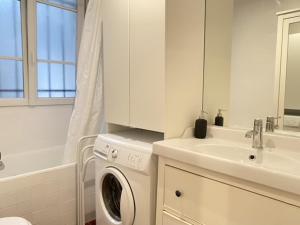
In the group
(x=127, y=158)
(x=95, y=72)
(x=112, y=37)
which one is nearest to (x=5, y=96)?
(x=95, y=72)

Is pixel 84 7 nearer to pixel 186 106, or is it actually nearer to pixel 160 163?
pixel 186 106

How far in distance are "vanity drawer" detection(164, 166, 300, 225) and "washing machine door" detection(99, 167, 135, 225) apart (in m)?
0.27

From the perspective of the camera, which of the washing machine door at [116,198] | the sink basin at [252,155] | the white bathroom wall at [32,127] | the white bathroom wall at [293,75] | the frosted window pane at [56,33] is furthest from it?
the frosted window pane at [56,33]

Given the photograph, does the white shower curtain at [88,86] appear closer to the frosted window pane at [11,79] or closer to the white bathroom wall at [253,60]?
the frosted window pane at [11,79]

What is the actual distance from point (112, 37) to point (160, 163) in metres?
1.04

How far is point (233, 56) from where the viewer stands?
160 centimetres

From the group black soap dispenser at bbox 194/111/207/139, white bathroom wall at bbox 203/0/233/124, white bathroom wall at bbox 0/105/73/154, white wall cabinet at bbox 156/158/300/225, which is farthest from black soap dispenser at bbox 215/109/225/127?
white bathroom wall at bbox 0/105/73/154

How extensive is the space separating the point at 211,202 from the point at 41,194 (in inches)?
52.3

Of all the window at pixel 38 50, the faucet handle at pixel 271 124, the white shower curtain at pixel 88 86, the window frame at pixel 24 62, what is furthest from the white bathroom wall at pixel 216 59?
the window frame at pixel 24 62

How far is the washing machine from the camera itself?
1.37 metres

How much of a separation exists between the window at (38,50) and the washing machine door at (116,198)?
126 cm

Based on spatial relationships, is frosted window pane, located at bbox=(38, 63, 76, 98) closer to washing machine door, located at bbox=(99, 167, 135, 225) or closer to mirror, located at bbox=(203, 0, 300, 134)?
washing machine door, located at bbox=(99, 167, 135, 225)

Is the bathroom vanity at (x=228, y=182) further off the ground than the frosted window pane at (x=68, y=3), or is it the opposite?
the frosted window pane at (x=68, y=3)

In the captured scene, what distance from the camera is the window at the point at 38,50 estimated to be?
231 cm
